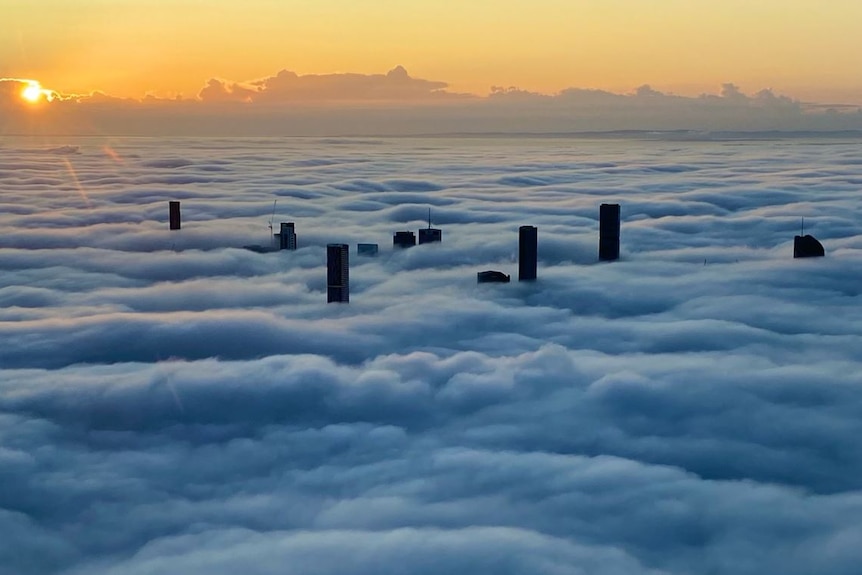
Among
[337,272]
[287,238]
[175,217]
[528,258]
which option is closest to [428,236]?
[287,238]

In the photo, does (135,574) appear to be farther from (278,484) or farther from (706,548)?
(706,548)

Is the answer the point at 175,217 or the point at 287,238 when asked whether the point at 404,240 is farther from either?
the point at 175,217

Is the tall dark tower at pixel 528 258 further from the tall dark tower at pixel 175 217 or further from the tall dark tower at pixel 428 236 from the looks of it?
the tall dark tower at pixel 175 217

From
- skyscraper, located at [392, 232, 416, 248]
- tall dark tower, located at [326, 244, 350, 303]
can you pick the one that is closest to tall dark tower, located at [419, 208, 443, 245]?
skyscraper, located at [392, 232, 416, 248]

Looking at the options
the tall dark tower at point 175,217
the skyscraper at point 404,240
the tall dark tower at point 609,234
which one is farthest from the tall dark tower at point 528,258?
the tall dark tower at point 175,217

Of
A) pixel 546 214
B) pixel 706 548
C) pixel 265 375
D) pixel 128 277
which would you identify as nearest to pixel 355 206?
pixel 546 214

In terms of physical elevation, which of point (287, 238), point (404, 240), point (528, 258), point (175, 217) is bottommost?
point (404, 240)
